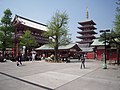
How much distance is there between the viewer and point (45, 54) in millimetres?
41406

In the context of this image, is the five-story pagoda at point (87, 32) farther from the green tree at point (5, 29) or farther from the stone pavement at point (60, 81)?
the stone pavement at point (60, 81)

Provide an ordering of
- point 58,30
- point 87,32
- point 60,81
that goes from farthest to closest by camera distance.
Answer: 1. point 87,32
2. point 58,30
3. point 60,81

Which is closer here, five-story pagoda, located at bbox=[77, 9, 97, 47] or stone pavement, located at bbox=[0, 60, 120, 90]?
stone pavement, located at bbox=[0, 60, 120, 90]

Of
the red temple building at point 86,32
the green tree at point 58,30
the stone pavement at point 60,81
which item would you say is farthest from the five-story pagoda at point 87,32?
the stone pavement at point 60,81

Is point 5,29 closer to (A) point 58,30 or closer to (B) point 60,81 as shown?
(A) point 58,30

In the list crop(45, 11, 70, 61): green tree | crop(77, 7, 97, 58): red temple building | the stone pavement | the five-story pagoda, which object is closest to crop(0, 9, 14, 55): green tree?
crop(45, 11, 70, 61): green tree

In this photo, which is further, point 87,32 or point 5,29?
point 87,32

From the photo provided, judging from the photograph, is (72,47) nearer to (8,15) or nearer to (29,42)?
(29,42)

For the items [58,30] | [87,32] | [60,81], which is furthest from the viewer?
[87,32]

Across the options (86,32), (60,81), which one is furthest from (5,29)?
(86,32)

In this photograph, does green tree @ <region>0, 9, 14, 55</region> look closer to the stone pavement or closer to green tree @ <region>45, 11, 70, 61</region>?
green tree @ <region>45, 11, 70, 61</region>

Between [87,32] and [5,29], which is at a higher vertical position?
[87,32]

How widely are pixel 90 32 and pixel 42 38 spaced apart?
70.6 ft

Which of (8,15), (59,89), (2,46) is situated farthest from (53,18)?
(59,89)
